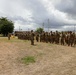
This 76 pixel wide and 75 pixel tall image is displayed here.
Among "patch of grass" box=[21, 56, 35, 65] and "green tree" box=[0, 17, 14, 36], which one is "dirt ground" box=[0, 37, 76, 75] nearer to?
"patch of grass" box=[21, 56, 35, 65]

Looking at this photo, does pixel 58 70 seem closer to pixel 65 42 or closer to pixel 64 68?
pixel 64 68

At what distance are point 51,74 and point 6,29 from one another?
75.9m

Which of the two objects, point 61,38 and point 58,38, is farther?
point 58,38

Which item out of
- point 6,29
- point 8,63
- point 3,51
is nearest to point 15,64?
point 8,63

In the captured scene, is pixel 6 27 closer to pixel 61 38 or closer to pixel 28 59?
pixel 61 38

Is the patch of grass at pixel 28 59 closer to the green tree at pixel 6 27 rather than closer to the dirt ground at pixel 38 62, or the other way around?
the dirt ground at pixel 38 62

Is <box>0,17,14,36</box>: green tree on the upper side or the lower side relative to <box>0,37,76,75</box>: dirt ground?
upper

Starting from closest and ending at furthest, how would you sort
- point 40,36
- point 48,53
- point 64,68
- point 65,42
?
point 64,68, point 48,53, point 65,42, point 40,36

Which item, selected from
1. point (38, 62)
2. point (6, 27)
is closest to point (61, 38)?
point (38, 62)

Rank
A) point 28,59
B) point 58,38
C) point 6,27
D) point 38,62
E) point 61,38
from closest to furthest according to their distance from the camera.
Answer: point 38,62, point 28,59, point 61,38, point 58,38, point 6,27

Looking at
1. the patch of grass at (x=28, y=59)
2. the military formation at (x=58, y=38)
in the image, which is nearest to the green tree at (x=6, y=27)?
the military formation at (x=58, y=38)

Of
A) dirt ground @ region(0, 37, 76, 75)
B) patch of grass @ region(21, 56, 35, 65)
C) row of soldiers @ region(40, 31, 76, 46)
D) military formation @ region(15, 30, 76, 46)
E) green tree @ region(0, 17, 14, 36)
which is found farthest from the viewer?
green tree @ region(0, 17, 14, 36)

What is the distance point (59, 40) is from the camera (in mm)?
36094

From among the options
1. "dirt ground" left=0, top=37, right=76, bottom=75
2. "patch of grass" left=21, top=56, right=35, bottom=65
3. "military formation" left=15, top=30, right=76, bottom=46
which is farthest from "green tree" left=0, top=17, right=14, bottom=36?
"patch of grass" left=21, top=56, right=35, bottom=65
